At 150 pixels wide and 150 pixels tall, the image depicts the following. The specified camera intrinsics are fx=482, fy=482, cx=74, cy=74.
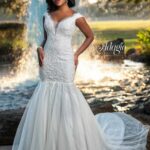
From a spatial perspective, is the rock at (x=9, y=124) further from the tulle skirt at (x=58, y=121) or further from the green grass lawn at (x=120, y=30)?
the tulle skirt at (x=58, y=121)

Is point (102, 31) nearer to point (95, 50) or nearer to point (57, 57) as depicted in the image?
point (95, 50)

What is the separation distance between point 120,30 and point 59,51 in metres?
1.61

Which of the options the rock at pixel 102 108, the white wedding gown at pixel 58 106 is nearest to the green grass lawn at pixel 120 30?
the rock at pixel 102 108

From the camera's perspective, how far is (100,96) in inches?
185

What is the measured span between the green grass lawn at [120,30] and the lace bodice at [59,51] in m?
1.43

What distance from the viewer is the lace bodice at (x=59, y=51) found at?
10.3 feet

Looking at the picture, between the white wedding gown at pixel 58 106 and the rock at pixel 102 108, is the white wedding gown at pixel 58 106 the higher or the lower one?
the higher one

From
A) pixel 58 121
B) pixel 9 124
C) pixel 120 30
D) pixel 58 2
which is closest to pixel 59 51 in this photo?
pixel 58 2

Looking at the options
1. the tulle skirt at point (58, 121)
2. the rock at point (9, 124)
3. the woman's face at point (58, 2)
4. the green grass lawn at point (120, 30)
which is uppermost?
the woman's face at point (58, 2)

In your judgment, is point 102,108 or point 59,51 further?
point 102,108

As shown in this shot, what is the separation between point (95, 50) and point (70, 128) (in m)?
1.53

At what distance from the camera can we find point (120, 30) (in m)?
4.66

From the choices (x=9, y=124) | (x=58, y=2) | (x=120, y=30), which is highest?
(x=58, y=2)

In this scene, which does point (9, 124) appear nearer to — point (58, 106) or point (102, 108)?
point (102, 108)
